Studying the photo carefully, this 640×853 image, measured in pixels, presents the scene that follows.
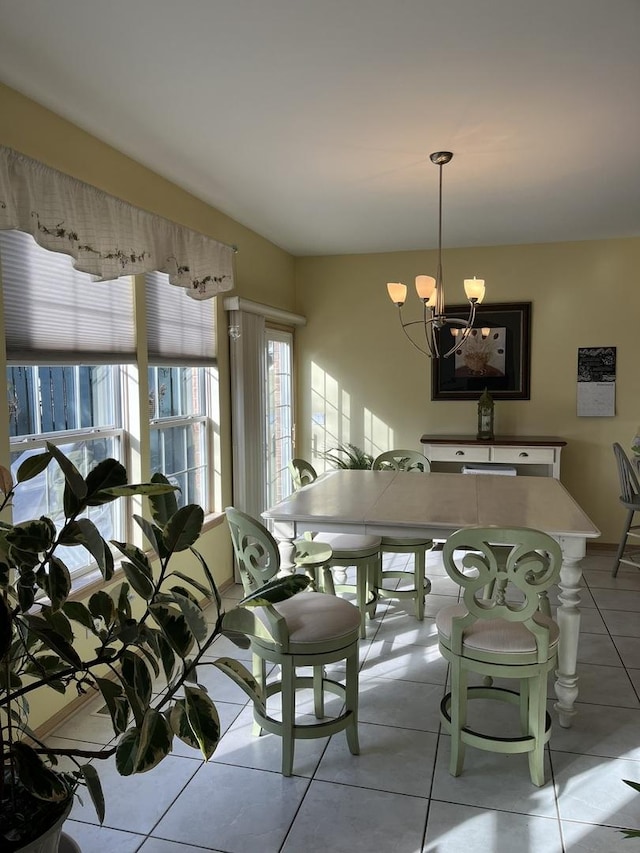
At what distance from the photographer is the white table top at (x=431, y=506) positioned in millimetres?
2680

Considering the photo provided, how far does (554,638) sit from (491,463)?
292 centimetres

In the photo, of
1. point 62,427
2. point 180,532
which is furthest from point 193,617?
point 62,427

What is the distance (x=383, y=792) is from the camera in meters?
2.26

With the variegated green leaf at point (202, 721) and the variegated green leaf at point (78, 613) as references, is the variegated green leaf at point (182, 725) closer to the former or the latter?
the variegated green leaf at point (202, 721)

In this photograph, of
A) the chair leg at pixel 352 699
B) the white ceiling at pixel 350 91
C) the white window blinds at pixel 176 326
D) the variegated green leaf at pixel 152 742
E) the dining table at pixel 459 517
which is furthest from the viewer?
the white window blinds at pixel 176 326

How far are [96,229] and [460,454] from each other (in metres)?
3.43

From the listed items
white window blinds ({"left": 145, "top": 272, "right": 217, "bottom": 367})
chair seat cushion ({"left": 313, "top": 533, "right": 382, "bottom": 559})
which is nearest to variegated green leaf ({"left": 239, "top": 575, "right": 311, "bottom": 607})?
chair seat cushion ({"left": 313, "top": 533, "right": 382, "bottom": 559})

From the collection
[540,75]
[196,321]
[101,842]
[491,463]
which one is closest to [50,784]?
[101,842]

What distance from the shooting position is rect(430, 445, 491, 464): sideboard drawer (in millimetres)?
5145

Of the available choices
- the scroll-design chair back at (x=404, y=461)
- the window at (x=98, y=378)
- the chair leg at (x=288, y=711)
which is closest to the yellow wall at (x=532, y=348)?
the scroll-design chair back at (x=404, y=461)

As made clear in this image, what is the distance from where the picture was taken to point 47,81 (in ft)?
7.72

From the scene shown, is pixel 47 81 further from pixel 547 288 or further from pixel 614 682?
pixel 547 288

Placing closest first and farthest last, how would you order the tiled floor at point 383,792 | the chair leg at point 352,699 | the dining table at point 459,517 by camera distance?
the tiled floor at point 383,792 < the chair leg at point 352,699 < the dining table at point 459,517

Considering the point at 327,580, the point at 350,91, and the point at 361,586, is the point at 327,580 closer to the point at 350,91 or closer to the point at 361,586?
the point at 361,586
